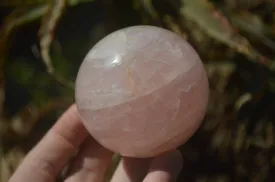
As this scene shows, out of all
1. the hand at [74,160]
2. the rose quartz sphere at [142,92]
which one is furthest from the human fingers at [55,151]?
the rose quartz sphere at [142,92]

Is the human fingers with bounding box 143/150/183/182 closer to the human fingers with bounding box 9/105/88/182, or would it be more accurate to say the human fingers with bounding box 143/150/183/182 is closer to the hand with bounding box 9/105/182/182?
the hand with bounding box 9/105/182/182

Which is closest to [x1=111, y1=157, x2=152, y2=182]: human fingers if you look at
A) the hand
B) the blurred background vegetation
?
the hand

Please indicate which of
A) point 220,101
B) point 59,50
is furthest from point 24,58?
point 220,101

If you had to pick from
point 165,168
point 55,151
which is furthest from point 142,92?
point 55,151

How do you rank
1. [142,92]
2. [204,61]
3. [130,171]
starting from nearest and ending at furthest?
1. [142,92]
2. [130,171]
3. [204,61]

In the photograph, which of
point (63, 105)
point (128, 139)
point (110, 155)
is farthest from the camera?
point (63, 105)

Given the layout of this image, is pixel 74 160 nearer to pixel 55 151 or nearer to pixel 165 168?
pixel 55 151

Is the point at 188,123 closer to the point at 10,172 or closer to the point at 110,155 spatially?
the point at 110,155
